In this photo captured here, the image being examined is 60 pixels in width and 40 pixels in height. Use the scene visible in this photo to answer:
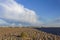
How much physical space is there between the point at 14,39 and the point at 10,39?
107 centimetres

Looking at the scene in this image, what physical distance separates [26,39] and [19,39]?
0.83 meters

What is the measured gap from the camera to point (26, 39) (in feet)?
85.6

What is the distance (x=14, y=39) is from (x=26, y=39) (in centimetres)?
→ 132

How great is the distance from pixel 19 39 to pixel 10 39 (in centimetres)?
167

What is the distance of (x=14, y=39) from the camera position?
26062mm

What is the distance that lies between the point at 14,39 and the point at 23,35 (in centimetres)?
136

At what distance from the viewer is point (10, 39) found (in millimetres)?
27000

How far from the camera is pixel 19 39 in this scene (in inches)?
1013

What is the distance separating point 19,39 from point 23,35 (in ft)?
4.32

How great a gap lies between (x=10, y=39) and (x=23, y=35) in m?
1.55

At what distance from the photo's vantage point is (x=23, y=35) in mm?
26938
